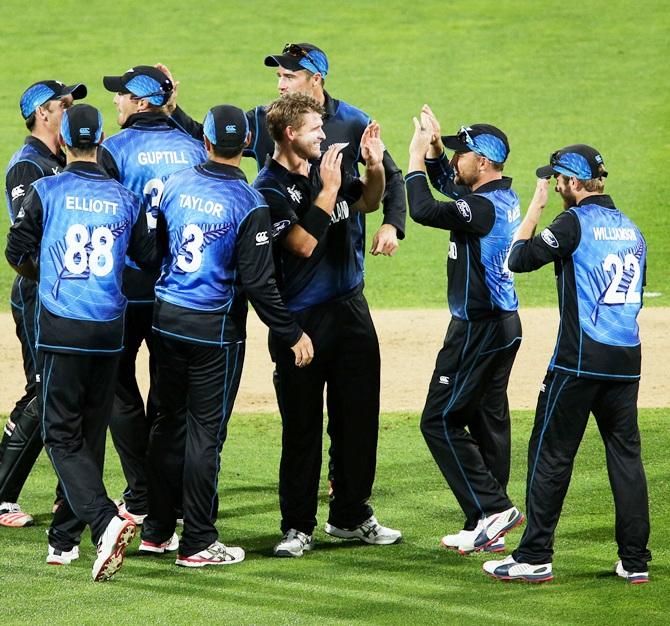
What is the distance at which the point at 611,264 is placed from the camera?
6.01 meters

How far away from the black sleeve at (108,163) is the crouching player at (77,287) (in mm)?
661

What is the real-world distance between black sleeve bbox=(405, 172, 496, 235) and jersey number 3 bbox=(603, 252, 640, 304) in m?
0.83

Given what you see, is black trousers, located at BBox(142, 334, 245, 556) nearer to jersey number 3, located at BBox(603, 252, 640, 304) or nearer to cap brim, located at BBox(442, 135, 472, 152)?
cap brim, located at BBox(442, 135, 472, 152)

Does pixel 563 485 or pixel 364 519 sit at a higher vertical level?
pixel 563 485

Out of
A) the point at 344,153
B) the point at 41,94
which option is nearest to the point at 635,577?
the point at 344,153

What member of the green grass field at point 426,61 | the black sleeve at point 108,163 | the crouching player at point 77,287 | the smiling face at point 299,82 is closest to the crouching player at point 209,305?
the crouching player at point 77,287

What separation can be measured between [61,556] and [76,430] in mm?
578

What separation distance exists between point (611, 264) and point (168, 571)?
2.35 m

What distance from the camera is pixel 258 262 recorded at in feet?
20.3

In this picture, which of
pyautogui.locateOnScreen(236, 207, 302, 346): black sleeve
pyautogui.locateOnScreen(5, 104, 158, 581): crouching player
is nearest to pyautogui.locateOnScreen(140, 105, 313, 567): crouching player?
pyautogui.locateOnScreen(236, 207, 302, 346): black sleeve

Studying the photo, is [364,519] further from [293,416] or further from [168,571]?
[168,571]

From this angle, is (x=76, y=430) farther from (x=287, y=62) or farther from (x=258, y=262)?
(x=287, y=62)

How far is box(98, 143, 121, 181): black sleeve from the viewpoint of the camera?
693 cm

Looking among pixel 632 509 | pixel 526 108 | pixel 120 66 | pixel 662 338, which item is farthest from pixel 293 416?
pixel 120 66
